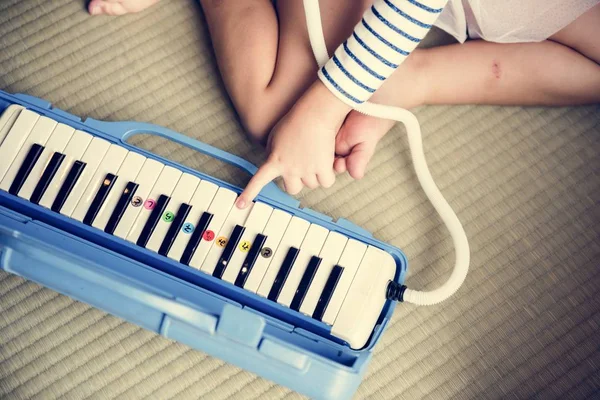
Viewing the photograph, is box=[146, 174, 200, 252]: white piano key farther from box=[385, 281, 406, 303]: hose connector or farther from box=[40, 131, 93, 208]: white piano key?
box=[385, 281, 406, 303]: hose connector

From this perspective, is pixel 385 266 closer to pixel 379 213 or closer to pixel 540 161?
pixel 379 213

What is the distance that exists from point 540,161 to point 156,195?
0.56 metres

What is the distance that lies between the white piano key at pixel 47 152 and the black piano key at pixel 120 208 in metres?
0.10

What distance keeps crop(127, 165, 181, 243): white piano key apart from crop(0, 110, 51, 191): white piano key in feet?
0.49

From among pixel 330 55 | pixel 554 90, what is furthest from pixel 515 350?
pixel 330 55

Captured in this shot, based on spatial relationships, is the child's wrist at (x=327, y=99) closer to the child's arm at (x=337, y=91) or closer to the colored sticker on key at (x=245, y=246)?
the child's arm at (x=337, y=91)

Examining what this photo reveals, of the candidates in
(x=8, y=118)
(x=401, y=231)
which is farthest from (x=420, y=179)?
(x=8, y=118)

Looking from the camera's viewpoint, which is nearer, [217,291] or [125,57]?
[217,291]

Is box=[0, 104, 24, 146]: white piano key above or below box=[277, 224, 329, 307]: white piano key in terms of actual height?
above

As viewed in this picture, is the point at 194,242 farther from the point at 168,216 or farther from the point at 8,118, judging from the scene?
the point at 8,118

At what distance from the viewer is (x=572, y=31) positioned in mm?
776

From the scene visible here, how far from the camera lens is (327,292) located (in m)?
0.66

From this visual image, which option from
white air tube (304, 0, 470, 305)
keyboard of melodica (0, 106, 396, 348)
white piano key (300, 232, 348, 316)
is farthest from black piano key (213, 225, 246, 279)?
white air tube (304, 0, 470, 305)

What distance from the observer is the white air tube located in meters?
0.70
